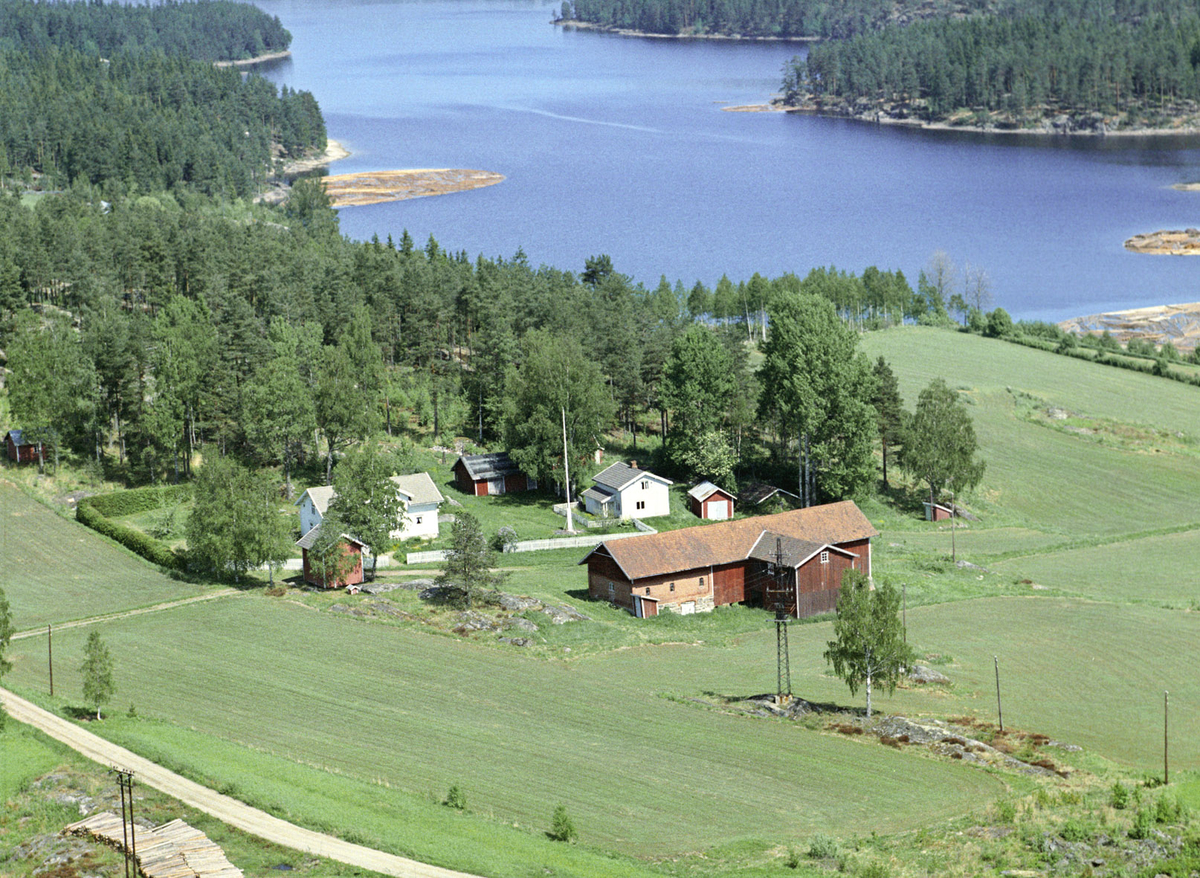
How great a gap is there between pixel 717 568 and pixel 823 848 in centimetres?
2962

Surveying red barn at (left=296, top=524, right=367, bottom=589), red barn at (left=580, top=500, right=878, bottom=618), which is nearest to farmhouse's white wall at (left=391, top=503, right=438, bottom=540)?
red barn at (left=296, top=524, right=367, bottom=589)

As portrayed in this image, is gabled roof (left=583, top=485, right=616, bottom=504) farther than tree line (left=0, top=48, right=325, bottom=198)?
No

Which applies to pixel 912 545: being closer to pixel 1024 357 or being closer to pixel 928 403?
pixel 928 403

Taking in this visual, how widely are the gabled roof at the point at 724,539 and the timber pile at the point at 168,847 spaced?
29.8m

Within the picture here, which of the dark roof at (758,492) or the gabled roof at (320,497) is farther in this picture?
the dark roof at (758,492)

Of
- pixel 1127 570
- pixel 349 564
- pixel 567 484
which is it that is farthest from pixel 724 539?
pixel 1127 570

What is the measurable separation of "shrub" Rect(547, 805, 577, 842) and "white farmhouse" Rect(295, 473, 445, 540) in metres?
37.3

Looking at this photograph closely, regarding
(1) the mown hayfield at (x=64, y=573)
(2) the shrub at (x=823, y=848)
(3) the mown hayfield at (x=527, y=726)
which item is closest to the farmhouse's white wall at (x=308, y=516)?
(1) the mown hayfield at (x=64, y=573)

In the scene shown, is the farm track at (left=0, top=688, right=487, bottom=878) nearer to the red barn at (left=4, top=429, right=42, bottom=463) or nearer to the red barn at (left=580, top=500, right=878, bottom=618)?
the red barn at (left=580, top=500, right=878, bottom=618)

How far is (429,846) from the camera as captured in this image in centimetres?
3231

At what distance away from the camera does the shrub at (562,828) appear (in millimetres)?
33719

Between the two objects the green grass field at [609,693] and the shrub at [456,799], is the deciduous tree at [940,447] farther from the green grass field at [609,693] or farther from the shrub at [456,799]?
the shrub at [456,799]

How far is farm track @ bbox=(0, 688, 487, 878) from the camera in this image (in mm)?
31391

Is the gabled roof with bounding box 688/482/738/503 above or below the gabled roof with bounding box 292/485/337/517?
below
